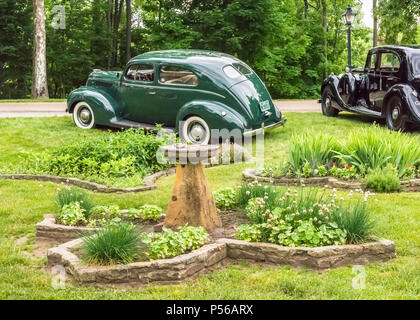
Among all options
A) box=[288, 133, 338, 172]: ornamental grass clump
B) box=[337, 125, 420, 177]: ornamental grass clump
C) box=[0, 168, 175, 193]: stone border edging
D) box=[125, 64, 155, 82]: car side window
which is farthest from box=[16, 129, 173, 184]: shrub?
box=[337, 125, 420, 177]: ornamental grass clump

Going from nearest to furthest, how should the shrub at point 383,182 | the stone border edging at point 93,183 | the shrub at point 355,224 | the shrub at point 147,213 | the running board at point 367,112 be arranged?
the shrub at point 355,224 < the shrub at point 147,213 < the shrub at point 383,182 < the stone border edging at point 93,183 < the running board at point 367,112

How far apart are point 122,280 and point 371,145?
491 cm

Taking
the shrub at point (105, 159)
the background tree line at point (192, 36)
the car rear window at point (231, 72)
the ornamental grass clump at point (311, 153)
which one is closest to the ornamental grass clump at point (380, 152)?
the ornamental grass clump at point (311, 153)

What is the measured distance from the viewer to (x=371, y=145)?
327 inches

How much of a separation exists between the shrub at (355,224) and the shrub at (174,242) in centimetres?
124

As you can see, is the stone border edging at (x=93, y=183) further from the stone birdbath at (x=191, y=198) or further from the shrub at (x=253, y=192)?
the stone birdbath at (x=191, y=198)

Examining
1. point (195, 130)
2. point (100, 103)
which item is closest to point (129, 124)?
point (100, 103)

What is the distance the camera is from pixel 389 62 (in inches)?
502

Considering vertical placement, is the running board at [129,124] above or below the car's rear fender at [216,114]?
below

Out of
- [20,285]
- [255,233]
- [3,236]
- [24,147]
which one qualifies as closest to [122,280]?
[20,285]

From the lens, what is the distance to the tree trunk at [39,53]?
18.9 meters

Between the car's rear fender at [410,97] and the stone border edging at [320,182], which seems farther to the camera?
the car's rear fender at [410,97]

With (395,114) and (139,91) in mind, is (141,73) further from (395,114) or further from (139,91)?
(395,114)

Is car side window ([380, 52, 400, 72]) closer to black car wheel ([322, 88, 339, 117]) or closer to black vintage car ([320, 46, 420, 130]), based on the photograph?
black vintage car ([320, 46, 420, 130])
